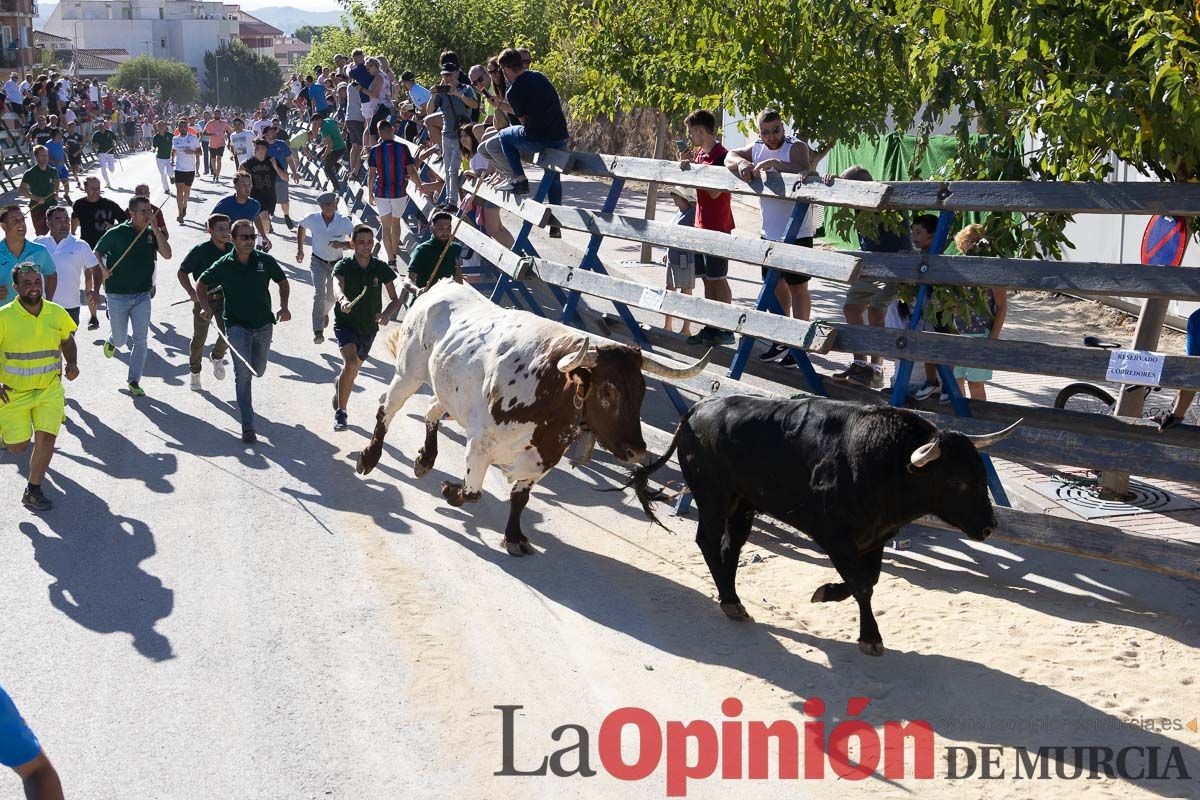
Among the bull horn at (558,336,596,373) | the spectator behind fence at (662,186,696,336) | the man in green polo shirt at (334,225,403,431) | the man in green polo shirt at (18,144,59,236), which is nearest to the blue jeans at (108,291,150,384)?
the man in green polo shirt at (334,225,403,431)

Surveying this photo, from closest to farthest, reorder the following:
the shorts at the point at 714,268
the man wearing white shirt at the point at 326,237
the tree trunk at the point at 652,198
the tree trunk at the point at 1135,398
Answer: the tree trunk at the point at 1135,398 < the shorts at the point at 714,268 < the man wearing white shirt at the point at 326,237 < the tree trunk at the point at 652,198

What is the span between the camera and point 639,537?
988 centimetres

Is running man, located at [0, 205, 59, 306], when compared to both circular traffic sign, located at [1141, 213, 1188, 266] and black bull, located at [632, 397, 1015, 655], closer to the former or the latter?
black bull, located at [632, 397, 1015, 655]

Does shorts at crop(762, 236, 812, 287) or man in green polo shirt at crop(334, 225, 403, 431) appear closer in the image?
shorts at crop(762, 236, 812, 287)

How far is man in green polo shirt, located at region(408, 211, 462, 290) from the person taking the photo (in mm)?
12445

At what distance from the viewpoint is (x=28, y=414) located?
10.1 m

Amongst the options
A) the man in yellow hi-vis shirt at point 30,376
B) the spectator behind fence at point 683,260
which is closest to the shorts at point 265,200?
the spectator behind fence at point 683,260

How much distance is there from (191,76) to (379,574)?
13394 cm

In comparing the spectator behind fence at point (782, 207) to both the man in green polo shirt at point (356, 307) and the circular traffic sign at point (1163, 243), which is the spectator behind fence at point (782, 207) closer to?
the circular traffic sign at point (1163, 243)

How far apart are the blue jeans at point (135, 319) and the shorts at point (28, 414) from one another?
3321 mm

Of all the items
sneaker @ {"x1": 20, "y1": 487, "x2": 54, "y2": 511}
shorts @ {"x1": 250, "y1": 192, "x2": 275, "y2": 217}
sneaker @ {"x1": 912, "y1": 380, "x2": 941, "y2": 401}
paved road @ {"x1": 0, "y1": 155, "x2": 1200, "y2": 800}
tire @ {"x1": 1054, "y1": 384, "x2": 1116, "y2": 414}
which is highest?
sneaker @ {"x1": 912, "y1": 380, "x2": 941, "y2": 401}

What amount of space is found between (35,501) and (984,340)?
23.5 ft

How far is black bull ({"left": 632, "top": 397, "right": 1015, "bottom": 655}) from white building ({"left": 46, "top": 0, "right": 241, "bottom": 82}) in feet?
519

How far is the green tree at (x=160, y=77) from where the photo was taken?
12038 centimetres
